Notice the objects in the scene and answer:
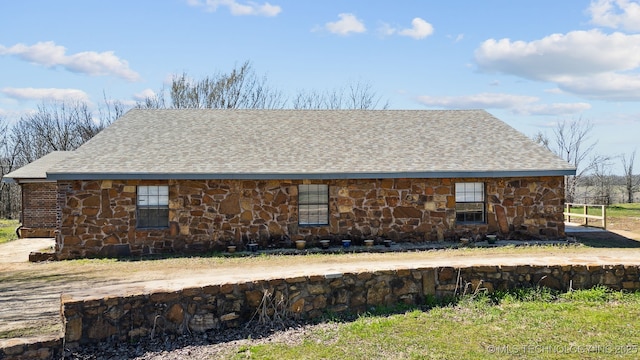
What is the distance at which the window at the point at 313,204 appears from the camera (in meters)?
14.5

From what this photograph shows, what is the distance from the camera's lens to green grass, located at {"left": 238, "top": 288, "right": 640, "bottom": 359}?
20.5 ft

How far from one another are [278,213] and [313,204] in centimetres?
103

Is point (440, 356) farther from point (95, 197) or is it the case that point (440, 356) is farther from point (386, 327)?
point (95, 197)

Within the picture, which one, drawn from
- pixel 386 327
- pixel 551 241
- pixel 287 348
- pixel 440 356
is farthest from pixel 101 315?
pixel 551 241

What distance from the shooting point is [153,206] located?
13906 mm

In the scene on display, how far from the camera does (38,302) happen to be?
8352 millimetres

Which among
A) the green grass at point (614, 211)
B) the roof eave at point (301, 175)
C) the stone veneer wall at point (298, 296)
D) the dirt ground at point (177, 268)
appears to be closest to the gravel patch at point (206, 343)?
the stone veneer wall at point (298, 296)

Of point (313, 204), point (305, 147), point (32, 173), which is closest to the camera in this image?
point (313, 204)

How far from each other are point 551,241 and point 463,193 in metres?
2.92

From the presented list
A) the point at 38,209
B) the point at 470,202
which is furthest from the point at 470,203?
the point at 38,209

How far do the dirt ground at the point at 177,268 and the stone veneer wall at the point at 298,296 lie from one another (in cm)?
25

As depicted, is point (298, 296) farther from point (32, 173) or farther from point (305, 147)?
point (32, 173)

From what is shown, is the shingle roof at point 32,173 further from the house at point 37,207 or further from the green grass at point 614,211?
the green grass at point 614,211

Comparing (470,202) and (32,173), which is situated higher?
(32,173)
